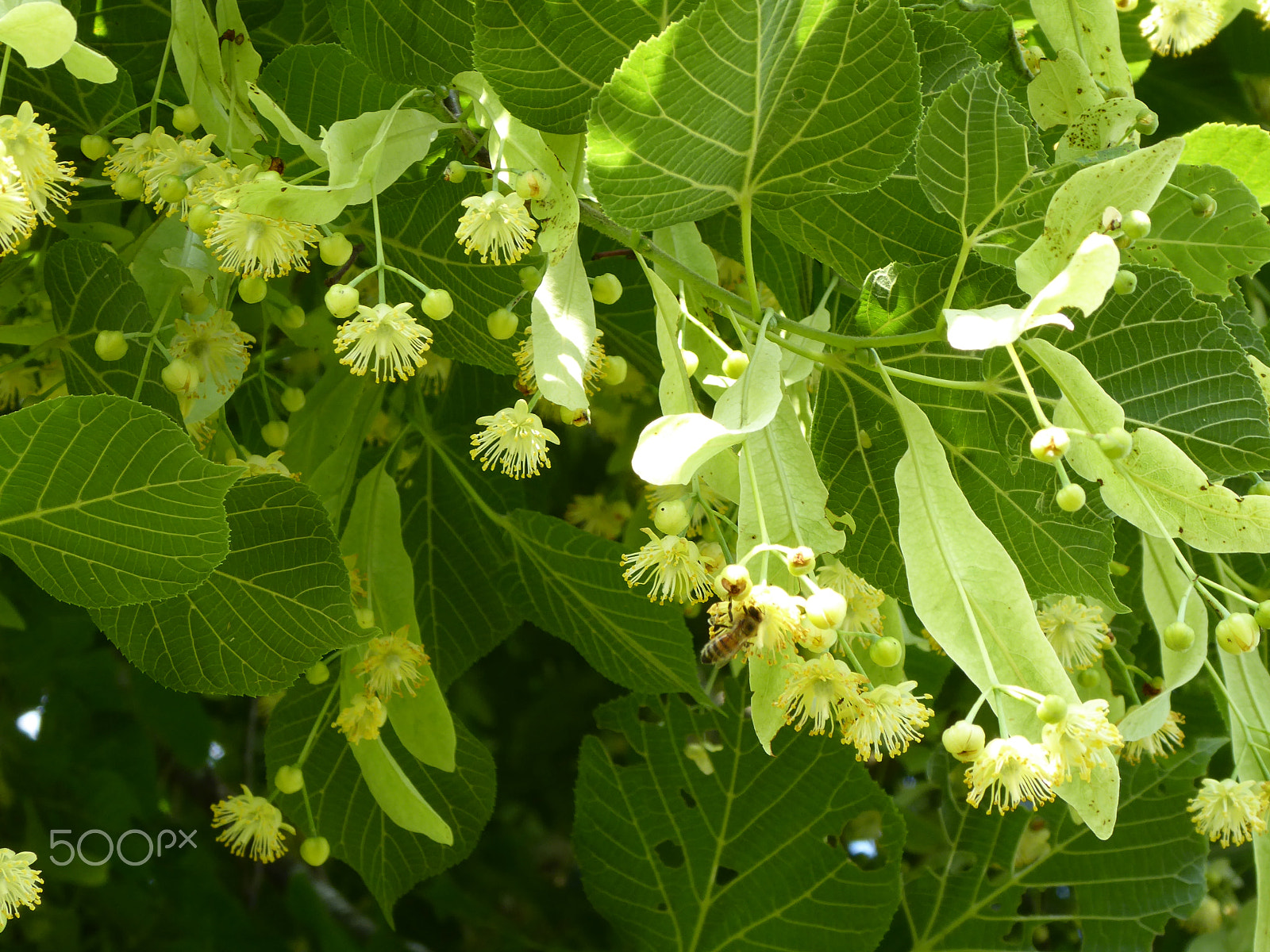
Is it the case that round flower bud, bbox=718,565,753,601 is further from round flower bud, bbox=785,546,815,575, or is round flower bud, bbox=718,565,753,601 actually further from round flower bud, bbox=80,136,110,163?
round flower bud, bbox=80,136,110,163

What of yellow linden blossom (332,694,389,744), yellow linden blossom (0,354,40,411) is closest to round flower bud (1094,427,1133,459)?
yellow linden blossom (332,694,389,744)

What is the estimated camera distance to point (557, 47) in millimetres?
671

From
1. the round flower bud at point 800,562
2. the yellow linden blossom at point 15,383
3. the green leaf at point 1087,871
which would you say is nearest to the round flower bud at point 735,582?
the round flower bud at point 800,562

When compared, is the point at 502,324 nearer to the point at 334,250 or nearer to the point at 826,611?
the point at 334,250

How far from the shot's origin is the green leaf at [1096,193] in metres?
0.57

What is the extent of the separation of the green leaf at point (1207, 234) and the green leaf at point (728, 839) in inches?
22.4

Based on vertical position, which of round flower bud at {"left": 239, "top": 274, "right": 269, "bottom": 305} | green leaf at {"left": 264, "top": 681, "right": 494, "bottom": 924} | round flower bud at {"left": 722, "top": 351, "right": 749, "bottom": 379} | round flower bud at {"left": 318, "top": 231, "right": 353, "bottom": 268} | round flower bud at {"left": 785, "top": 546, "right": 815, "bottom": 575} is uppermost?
round flower bud at {"left": 722, "top": 351, "right": 749, "bottom": 379}


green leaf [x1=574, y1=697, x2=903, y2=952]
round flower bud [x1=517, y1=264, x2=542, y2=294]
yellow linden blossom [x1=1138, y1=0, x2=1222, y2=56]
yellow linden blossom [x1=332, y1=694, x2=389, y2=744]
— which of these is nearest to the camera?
round flower bud [x1=517, y1=264, x2=542, y2=294]

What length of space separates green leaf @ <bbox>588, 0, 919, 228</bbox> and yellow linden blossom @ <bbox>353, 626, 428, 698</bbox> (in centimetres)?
41

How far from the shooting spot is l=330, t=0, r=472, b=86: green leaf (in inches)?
29.3

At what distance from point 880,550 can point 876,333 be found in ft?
0.50

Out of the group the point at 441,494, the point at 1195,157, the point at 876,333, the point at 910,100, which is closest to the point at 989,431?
the point at 876,333

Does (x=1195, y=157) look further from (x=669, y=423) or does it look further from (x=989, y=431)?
(x=669, y=423)

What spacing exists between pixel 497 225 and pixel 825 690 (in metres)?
0.35
